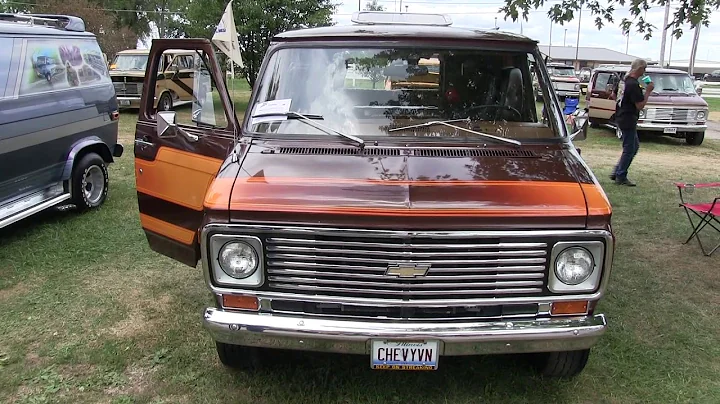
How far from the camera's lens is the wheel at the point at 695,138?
14.2m

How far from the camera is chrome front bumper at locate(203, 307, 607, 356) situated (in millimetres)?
2777

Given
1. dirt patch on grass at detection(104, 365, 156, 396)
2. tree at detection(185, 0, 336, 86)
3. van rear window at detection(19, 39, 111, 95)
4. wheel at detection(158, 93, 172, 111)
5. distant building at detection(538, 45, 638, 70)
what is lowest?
dirt patch on grass at detection(104, 365, 156, 396)

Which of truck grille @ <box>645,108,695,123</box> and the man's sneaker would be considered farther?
truck grille @ <box>645,108,695,123</box>

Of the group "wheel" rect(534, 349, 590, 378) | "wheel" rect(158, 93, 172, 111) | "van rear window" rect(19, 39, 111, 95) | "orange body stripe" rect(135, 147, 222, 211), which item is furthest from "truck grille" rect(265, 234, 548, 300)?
"van rear window" rect(19, 39, 111, 95)

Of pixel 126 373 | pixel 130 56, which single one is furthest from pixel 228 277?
pixel 130 56

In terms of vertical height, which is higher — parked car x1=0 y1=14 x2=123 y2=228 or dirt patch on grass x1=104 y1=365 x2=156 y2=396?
parked car x1=0 y1=14 x2=123 y2=228

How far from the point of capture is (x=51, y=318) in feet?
13.9

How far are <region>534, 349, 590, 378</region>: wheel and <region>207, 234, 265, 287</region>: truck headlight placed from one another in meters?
1.82

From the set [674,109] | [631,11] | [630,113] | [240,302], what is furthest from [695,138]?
[240,302]

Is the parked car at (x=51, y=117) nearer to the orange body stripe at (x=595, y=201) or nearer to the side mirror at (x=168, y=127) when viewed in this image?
the side mirror at (x=168, y=127)

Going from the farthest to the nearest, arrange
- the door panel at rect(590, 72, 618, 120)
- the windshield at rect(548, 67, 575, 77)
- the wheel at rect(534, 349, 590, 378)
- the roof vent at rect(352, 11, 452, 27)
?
the windshield at rect(548, 67, 575, 77)
the door panel at rect(590, 72, 618, 120)
the roof vent at rect(352, 11, 452, 27)
the wheel at rect(534, 349, 590, 378)

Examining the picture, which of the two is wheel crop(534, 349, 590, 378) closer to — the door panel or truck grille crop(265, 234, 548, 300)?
truck grille crop(265, 234, 548, 300)

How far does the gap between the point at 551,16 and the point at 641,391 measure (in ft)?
11.8

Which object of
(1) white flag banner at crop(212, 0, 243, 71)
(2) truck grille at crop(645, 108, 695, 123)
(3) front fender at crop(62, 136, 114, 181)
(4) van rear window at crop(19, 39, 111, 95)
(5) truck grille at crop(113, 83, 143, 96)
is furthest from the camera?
(5) truck grille at crop(113, 83, 143, 96)
